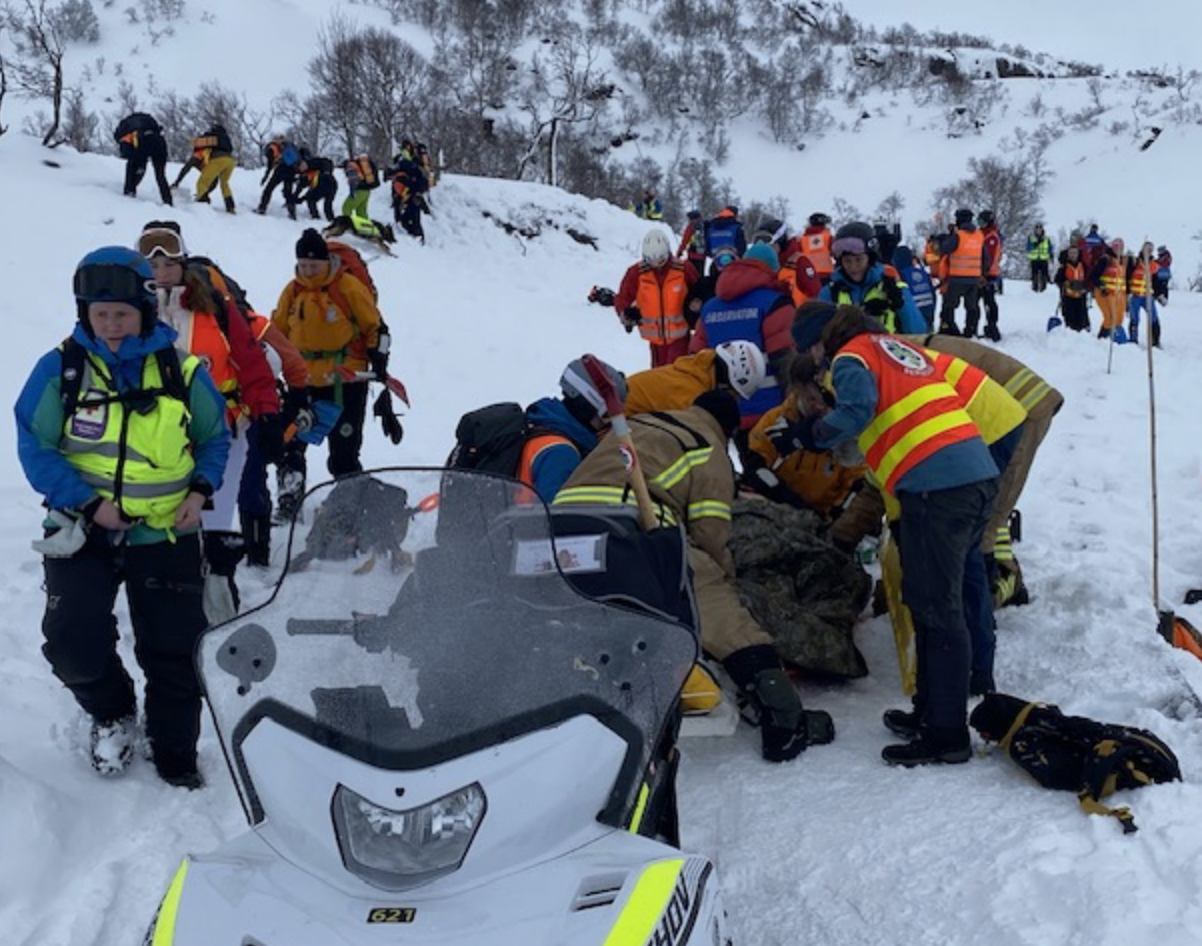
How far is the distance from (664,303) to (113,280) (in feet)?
17.4

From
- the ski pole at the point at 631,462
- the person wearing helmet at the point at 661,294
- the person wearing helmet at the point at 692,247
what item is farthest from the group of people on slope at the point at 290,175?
the ski pole at the point at 631,462

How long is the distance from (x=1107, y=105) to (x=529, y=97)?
33.8 m

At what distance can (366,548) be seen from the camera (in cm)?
236

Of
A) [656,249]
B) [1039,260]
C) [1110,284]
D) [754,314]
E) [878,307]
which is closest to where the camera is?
[754,314]

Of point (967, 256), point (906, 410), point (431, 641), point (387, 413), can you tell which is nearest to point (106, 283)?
point (431, 641)

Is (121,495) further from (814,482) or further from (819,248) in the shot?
(819,248)

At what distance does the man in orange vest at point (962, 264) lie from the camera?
1279cm

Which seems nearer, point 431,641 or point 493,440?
point 431,641

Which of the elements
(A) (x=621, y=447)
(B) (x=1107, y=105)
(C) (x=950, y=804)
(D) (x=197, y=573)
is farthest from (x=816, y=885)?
(B) (x=1107, y=105)

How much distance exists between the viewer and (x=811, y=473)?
5559 mm

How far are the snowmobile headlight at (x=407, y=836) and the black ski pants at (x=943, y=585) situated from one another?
88.9 inches

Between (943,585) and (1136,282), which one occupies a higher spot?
(1136,282)

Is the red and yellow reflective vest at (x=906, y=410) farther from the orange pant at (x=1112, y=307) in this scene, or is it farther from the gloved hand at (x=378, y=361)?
the orange pant at (x=1112, y=307)

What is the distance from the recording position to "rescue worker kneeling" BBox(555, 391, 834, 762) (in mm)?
3746
